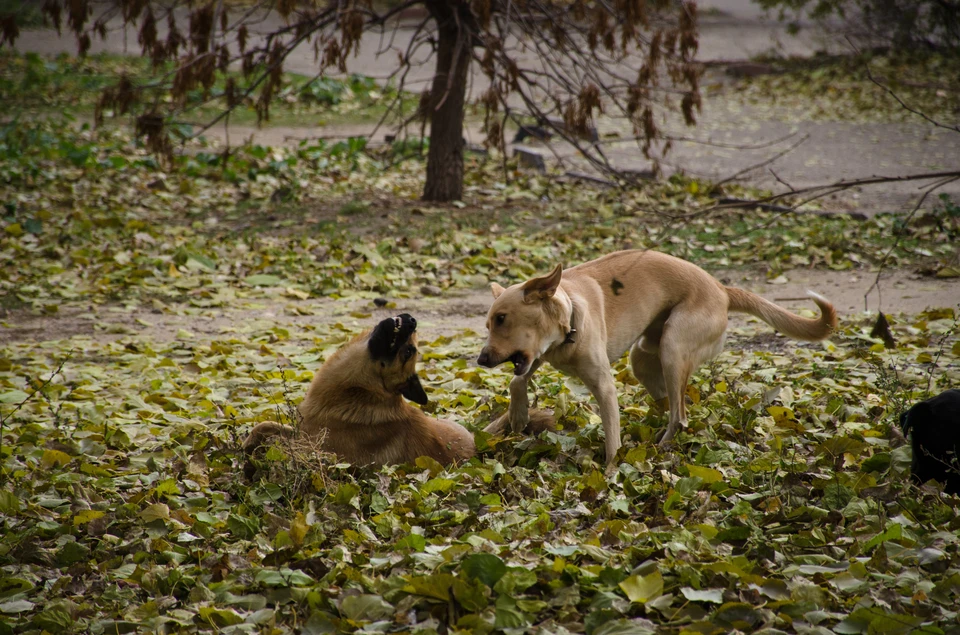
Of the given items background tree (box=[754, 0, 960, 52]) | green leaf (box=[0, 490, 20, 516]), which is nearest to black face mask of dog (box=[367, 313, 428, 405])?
green leaf (box=[0, 490, 20, 516])

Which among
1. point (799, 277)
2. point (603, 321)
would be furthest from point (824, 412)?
point (799, 277)

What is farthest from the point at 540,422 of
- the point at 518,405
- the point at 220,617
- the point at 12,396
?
the point at 12,396

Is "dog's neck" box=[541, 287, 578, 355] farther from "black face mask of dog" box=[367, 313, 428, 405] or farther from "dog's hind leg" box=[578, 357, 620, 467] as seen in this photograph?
"black face mask of dog" box=[367, 313, 428, 405]

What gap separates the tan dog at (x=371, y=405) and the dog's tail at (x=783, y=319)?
1989mm

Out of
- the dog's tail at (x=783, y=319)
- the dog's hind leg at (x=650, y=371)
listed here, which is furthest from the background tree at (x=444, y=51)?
the dog's tail at (x=783, y=319)

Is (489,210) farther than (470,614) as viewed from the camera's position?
Yes

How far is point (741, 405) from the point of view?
5.46 m

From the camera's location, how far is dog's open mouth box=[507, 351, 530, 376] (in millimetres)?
4423

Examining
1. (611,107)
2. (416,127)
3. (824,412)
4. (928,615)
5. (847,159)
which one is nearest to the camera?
(928,615)

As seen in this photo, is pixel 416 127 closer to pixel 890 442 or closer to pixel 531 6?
pixel 531 6

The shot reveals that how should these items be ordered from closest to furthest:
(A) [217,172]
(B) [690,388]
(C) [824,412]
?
(C) [824,412] < (B) [690,388] < (A) [217,172]

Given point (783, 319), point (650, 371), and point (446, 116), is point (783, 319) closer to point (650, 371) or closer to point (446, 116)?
point (650, 371)

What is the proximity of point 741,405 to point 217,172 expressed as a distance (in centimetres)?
1032

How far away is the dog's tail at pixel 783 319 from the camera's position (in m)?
5.11
